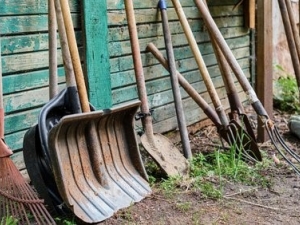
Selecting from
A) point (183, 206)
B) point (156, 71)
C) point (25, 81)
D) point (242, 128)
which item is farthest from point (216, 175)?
point (25, 81)

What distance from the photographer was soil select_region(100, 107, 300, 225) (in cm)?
275

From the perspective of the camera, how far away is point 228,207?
2939 millimetres

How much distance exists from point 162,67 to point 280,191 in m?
1.43

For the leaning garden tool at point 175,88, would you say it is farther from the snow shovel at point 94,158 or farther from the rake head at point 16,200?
the rake head at point 16,200

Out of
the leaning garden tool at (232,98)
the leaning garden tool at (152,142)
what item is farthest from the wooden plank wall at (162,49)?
the leaning garden tool at (232,98)

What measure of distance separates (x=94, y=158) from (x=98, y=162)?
0.03 meters

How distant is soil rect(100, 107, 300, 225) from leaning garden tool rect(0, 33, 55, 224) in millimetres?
373

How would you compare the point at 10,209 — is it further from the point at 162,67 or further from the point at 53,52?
the point at 162,67

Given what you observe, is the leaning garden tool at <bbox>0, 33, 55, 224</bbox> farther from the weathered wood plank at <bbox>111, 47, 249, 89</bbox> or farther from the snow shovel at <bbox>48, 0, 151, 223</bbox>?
the weathered wood plank at <bbox>111, 47, 249, 89</bbox>

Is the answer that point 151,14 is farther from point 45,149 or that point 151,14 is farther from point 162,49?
point 45,149

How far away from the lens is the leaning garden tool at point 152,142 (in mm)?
3326

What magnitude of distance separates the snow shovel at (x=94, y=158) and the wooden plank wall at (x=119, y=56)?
323 mm

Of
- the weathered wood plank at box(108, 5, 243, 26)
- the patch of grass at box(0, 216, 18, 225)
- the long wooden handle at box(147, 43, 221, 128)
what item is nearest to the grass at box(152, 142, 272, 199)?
the long wooden handle at box(147, 43, 221, 128)

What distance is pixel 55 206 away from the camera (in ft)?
8.84
